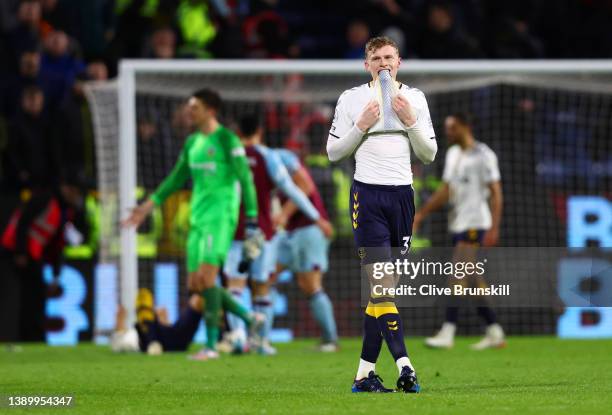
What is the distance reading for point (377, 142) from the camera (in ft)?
25.5

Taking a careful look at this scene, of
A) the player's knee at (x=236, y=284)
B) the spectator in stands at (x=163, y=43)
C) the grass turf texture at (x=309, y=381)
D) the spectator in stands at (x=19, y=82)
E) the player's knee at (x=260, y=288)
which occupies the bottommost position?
the grass turf texture at (x=309, y=381)

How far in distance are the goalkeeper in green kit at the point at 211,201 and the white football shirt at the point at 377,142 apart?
358 cm

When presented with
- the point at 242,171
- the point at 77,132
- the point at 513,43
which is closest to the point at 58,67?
the point at 77,132

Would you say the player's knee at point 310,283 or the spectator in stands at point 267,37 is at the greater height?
the spectator in stands at point 267,37

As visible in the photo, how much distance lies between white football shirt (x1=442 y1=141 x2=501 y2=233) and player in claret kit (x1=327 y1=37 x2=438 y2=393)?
17.9ft

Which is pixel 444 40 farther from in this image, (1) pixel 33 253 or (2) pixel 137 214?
(2) pixel 137 214

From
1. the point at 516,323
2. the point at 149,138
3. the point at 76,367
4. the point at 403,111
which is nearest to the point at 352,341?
the point at 516,323

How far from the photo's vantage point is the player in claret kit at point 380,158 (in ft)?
25.1

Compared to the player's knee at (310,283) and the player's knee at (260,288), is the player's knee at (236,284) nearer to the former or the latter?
the player's knee at (260,288)

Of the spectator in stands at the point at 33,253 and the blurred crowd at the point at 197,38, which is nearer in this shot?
the spectator in stands at the point at 33,253

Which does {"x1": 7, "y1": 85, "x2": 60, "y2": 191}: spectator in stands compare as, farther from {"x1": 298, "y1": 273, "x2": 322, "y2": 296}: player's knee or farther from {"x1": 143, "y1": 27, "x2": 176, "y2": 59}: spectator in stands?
{"x1": 298, "y1": 273, "x2": 322, "y2": 296}: player's knee

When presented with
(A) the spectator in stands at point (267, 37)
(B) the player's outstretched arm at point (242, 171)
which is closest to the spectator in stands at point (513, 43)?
(A) the spectator in stands at point (267, 37)

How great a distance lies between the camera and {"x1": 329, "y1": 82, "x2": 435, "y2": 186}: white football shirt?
778 cm

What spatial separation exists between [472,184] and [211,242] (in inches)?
121
